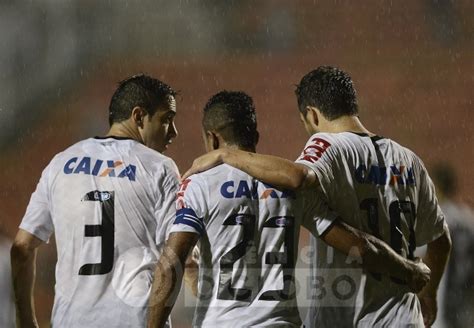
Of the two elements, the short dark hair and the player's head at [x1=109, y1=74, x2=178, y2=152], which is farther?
the player's head at [x1=109, y1=74, x2=178, y2=152]

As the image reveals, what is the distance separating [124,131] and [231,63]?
28.3 ft

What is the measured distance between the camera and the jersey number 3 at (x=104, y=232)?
3.47 meters

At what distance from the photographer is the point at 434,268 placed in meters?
3.78

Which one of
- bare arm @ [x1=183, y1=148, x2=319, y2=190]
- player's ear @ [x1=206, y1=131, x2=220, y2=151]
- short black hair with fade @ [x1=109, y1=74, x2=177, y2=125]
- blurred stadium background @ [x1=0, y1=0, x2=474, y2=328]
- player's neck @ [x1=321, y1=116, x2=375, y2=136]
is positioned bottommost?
bare arm @ [x1=183, y1=148, x2=319, y2=190]

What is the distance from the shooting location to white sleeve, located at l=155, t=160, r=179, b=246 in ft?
11.5

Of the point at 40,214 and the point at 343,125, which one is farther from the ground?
the point at 343,125

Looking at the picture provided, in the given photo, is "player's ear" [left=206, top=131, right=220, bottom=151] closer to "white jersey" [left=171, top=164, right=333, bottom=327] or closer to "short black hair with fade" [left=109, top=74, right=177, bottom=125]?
"white jersey" [left=171, top=164, right=333, bottom=327]

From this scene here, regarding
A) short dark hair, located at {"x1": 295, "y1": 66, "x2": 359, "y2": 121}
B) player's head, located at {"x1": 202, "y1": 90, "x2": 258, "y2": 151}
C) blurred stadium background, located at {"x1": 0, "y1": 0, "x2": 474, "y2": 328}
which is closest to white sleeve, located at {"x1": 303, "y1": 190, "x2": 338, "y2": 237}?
player's head, located at {"x1": 202, "y1": 90, "x2": 258, "y2": 151}

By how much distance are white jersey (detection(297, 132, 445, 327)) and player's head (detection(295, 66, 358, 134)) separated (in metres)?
0.13

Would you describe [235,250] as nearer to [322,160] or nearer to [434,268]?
[322,160]

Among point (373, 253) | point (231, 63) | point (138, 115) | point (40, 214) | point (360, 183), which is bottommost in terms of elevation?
point (373, 253)

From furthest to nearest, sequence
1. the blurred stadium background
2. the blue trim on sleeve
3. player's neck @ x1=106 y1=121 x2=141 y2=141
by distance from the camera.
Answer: the blurred stadium background → player's neck @ x1=106 y1=121 x2=141 y2=141 → the blue trim on sleeve

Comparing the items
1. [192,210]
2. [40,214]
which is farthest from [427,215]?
[40,214]

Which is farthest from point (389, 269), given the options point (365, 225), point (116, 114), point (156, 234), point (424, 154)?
point (424, 154)
